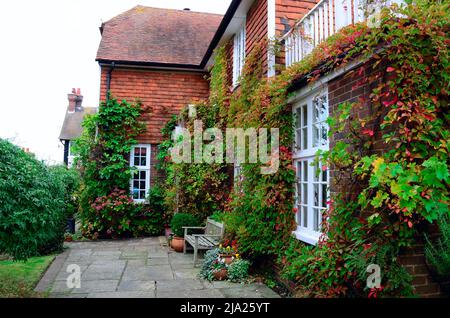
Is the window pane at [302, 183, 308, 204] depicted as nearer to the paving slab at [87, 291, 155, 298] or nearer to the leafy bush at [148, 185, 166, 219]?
the paving slab at [87, 291, 155, 298]

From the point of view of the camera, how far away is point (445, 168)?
2.84 meters

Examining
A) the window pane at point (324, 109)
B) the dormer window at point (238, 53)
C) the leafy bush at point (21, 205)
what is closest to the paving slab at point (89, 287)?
the leafy bush at point (21, 205)

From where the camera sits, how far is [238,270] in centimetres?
570

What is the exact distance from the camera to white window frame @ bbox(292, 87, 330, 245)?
15.7ft

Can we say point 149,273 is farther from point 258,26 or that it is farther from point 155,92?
point 155,92

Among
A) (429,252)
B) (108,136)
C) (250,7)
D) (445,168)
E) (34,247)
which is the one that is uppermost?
(250,7)

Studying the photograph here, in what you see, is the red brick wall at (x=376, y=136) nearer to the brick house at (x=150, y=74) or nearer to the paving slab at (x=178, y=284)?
the paving slab at (x=178, y=284)

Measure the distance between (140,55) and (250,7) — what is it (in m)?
5.28

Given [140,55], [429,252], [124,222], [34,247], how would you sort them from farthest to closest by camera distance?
[140,55], [124,222], [34,247], [429,252]

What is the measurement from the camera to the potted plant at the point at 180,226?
8.33m

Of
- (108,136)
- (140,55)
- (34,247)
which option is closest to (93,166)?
(108,136)

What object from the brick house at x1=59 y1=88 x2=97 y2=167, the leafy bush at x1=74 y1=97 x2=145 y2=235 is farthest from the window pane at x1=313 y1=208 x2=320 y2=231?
the brick house at x1=59 y1=88 x2=97 y2=167

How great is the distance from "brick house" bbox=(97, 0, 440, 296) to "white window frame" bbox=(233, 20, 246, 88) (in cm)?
2
